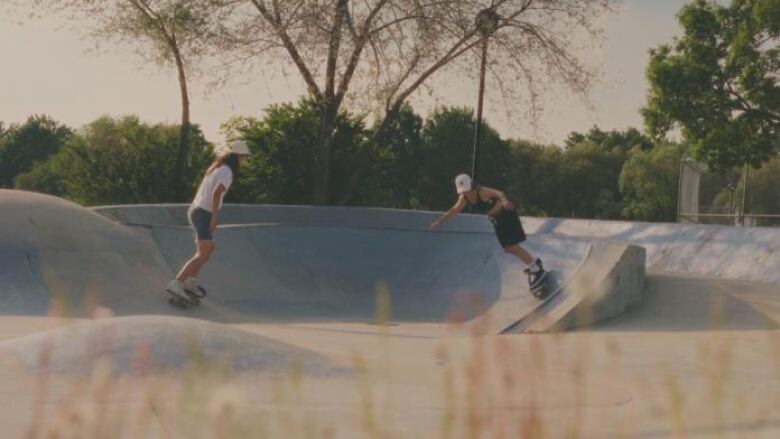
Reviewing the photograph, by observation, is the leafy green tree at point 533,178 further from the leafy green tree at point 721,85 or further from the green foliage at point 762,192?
the leafy green tree at point 721,85

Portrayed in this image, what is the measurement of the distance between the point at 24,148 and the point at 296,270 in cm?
7424

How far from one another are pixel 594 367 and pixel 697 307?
160 inches

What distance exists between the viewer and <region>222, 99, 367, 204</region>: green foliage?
79.3 feet

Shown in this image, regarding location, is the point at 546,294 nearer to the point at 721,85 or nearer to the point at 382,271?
the point at 382,271

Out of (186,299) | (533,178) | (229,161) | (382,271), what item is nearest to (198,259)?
(186,299)

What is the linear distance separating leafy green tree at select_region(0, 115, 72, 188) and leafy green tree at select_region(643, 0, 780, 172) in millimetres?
58978

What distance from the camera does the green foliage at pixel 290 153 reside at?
79.3 ft

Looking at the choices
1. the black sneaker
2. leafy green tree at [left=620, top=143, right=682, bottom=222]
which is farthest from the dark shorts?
leafy green tree at [left=620, top=143, right=682, bottom=222]

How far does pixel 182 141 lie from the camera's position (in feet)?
80.2

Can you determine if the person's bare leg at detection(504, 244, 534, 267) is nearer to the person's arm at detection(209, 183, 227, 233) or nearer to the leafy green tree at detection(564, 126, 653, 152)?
the person's arm at detection(209, 183, 227, 233)

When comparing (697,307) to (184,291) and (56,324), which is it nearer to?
(184,291)

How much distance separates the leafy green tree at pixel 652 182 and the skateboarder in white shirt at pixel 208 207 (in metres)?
69.3

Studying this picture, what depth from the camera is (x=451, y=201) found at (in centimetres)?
6719

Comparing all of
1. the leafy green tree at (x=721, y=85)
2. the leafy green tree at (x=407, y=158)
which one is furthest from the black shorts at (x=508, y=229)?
the leafy green tree at (x=407, y=158)
